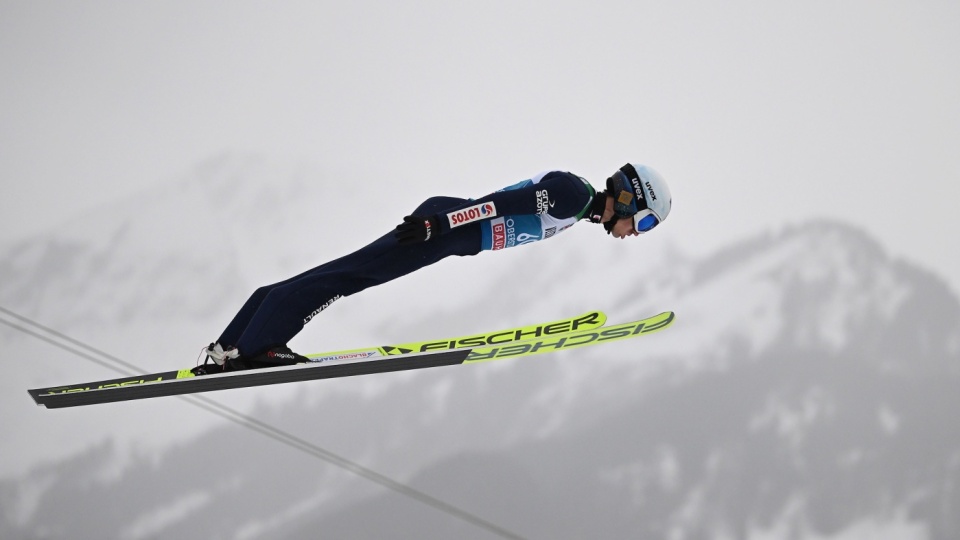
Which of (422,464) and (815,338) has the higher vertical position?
(815,338)

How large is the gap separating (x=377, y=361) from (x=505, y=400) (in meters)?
3.83

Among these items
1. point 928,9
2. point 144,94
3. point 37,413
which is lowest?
point 37,413

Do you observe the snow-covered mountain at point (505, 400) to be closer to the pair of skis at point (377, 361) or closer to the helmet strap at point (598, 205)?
the pair of skis at point (377, 361)

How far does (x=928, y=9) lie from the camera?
8.12m

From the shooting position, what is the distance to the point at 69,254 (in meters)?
8.12

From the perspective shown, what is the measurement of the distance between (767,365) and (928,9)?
141 inches

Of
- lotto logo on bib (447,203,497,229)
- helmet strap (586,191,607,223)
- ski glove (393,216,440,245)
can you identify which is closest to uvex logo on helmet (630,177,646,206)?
helmet strap (586,191,607,223)

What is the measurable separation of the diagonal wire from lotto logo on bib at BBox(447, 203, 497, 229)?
4.23 meters

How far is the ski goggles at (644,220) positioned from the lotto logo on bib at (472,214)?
33.8 inches

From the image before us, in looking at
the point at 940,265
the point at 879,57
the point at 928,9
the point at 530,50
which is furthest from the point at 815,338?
the point at 530,50

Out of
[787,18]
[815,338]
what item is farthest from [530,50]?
[815,338]

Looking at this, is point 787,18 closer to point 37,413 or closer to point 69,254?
point 69,254

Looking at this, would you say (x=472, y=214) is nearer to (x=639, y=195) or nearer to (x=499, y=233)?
(x=499, y=233)

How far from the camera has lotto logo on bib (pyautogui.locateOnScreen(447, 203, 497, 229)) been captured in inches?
170
